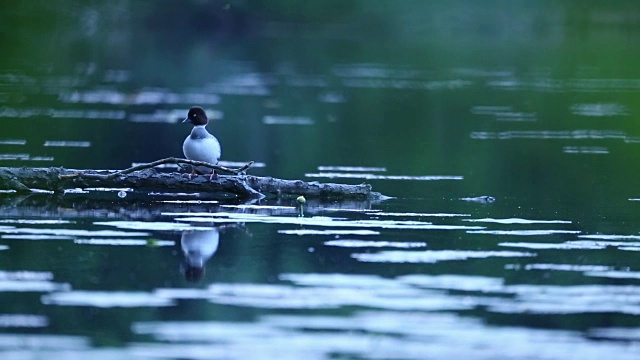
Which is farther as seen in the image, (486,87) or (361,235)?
(486,87)

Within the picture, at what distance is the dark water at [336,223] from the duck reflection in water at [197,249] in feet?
0.08

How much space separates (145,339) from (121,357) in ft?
1.40

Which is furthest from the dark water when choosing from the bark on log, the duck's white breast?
the duck's white breast

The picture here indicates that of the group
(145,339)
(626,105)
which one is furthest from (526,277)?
(626,105)

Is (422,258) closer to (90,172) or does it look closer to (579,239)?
(579,239)

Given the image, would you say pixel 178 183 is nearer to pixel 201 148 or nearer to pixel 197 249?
pixel 201 148

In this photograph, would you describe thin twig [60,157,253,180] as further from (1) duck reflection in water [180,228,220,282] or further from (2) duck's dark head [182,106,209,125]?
(1) duck reflection in water [180,228,220,282]

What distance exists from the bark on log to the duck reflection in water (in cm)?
201

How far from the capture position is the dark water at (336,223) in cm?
969

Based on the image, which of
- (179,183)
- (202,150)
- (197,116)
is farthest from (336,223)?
(197,116)

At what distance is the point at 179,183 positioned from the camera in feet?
51.2

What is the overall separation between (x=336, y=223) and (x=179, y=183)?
7.01 ft

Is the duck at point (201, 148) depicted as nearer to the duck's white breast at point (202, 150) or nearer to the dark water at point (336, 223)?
the duck's white breast at point (202, 150)

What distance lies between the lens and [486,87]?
120 ft
